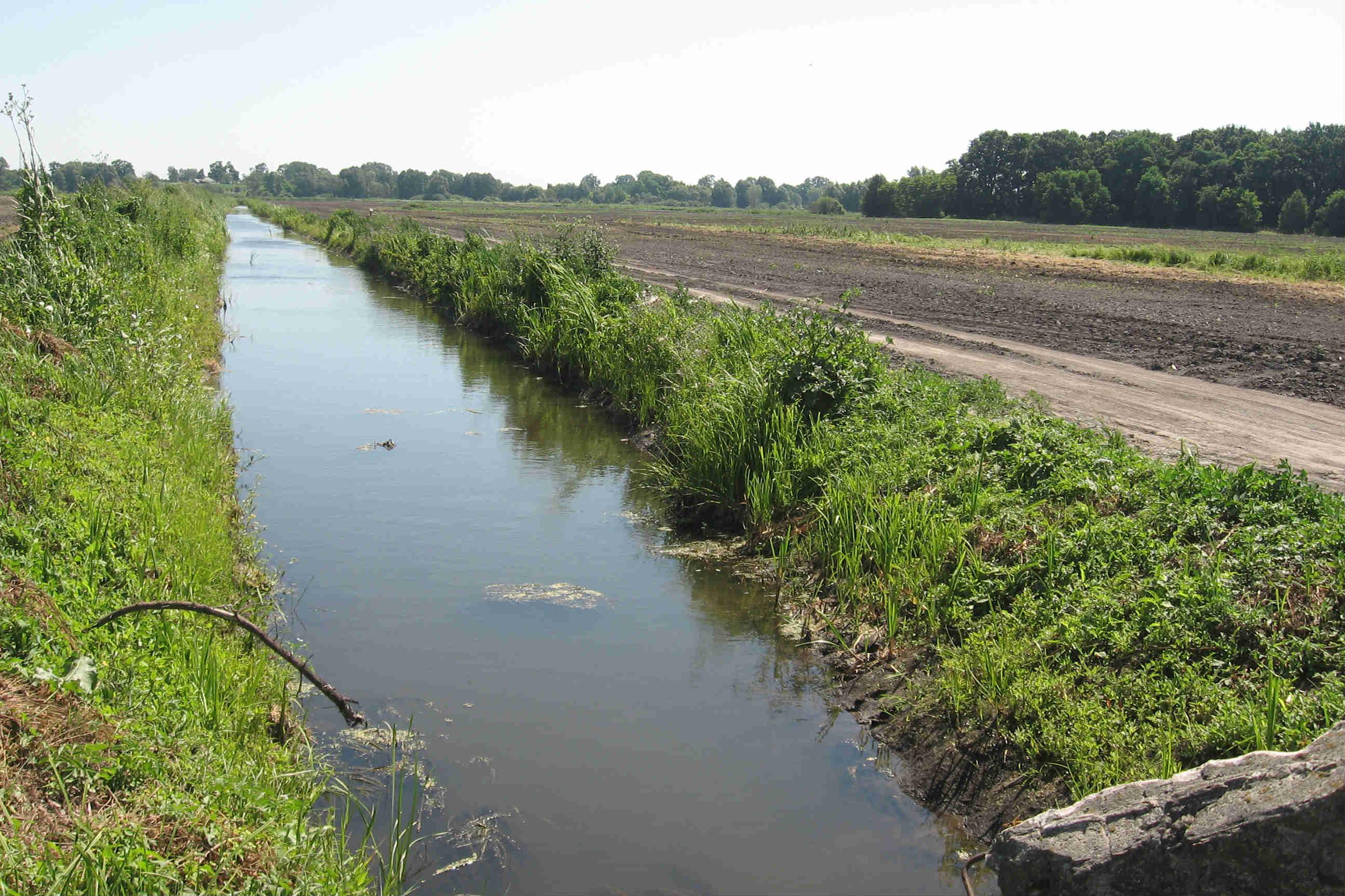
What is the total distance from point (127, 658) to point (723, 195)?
183767 mm

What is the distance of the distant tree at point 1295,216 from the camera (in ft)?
226

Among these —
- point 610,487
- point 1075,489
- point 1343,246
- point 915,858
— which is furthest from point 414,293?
point 1343,246

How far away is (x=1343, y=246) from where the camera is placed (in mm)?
53344

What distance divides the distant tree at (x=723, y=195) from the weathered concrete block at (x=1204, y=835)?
17680 cm

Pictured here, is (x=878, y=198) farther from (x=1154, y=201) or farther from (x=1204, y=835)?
(x=1204, y=835)

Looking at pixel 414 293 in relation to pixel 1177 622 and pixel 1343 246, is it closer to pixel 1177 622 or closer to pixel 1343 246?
pixel 1177 622

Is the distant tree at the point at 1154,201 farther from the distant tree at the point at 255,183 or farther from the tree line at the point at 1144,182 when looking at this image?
the distant tree at the point at 255,183

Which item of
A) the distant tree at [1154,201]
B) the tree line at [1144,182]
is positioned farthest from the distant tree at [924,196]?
the distant tree at [1154,201]

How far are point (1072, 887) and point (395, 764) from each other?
3343mm

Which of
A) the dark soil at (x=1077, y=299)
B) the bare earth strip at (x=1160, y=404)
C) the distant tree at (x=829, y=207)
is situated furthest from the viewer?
the distant tree at (x=829, y=207)

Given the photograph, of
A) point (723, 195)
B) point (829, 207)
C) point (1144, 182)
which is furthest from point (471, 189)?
point (1144, 182)

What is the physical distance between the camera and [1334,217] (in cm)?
6806

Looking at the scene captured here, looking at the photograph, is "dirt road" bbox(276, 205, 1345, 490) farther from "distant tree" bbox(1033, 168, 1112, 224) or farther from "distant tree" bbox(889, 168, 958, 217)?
"distant tree" bbox(889, 168, 958, 217)

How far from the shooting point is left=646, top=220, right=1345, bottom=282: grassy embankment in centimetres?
3086
